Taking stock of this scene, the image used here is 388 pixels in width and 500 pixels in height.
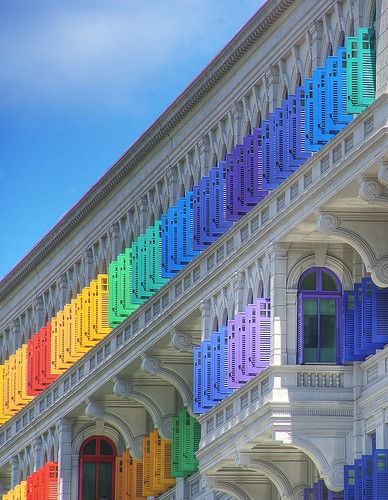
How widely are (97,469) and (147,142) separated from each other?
13396 mm

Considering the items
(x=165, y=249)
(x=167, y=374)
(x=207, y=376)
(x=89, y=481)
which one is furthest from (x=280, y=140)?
(x=89, y=481)

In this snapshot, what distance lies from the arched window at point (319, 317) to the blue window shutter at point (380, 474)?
4.53 metres

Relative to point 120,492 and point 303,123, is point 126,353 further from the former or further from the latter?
point 303,123

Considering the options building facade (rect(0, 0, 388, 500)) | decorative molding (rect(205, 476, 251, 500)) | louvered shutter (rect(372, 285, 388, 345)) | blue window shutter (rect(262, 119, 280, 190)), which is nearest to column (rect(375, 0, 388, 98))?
building facade (rect(0, 0, 388, 500))

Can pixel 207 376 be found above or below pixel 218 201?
below

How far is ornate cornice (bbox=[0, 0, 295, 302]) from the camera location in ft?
191

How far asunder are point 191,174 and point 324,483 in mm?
13539

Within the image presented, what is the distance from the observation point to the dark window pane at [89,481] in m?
A: 75.9

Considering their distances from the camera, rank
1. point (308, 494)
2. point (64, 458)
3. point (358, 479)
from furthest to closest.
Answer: point (64, 458), point (308, 494), point (358, 479)

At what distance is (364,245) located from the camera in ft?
168

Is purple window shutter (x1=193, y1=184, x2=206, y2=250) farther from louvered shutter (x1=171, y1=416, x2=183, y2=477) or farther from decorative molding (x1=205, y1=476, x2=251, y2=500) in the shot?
louvered shutter (x1=171, y1=416, x2=183, y2=477)

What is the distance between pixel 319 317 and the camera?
5375cm

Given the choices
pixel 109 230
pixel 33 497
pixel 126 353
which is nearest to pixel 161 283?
pixel 126 353

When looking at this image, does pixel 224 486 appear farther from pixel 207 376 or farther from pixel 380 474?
pixel 380 474
